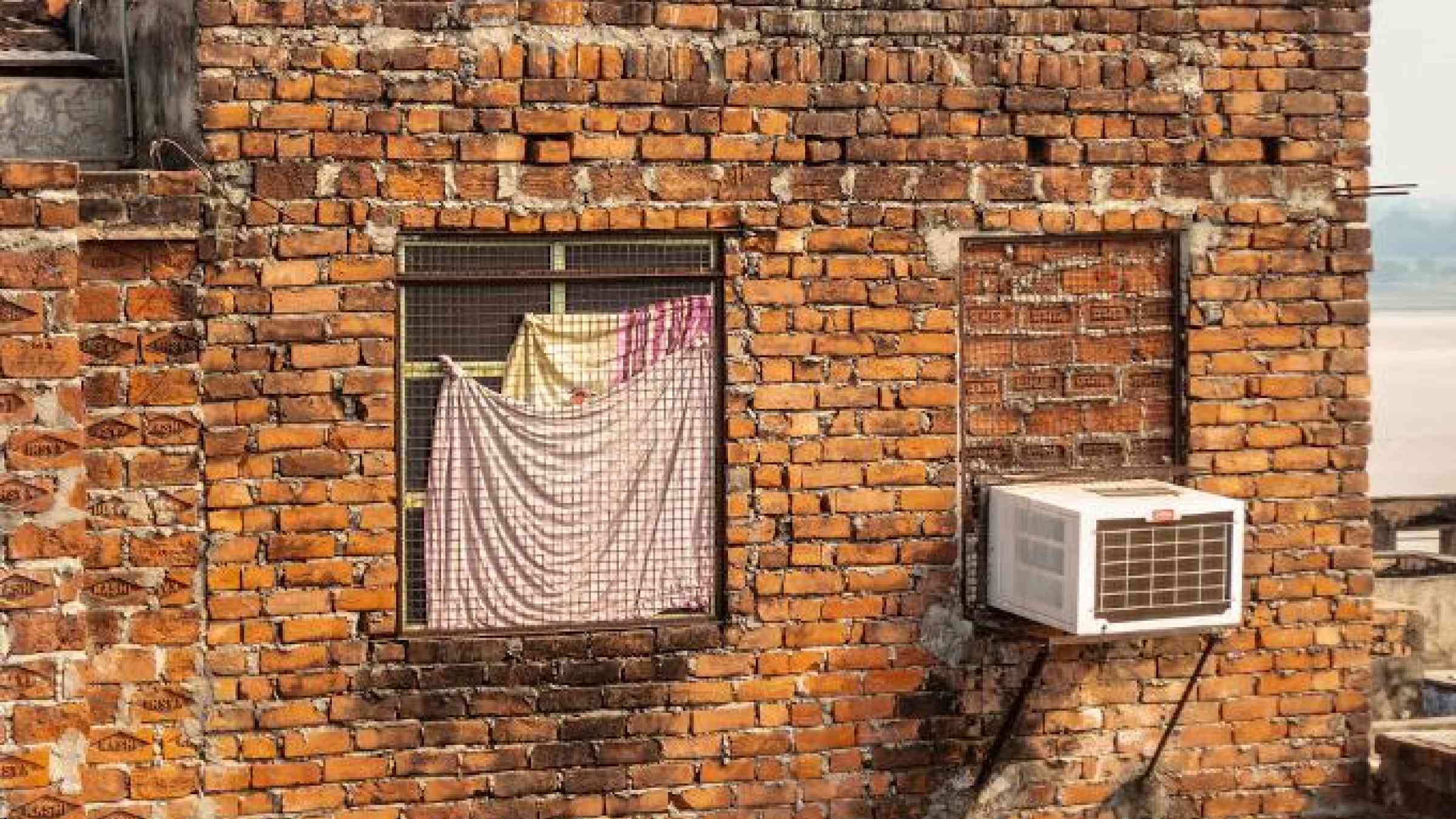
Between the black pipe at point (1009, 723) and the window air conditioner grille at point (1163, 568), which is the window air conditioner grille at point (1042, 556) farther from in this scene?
the black pipe at point (1009, 723)

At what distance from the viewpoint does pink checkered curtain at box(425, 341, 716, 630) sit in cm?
802

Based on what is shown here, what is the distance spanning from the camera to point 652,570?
8273 mm

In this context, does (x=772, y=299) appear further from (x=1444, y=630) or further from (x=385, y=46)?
(x=1444, y=630)

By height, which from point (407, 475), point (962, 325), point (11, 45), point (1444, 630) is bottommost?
point (1444, 630)

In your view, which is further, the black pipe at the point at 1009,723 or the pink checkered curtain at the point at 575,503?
the black pipe at the point at 1009,723

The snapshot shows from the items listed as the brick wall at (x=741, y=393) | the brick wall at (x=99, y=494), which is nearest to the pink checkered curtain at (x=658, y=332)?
the brick wall at (x=741, y=393)

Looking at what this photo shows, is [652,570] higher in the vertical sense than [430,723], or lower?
higher

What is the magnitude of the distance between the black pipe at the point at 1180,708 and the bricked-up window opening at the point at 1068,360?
73 centimetres

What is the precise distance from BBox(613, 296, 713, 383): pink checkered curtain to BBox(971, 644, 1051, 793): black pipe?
190 centimetres

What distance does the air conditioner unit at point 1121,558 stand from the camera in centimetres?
791

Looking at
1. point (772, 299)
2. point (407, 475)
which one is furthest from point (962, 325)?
point (407, 475)

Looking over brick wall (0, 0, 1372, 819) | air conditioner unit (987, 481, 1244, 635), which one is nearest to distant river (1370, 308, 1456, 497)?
brick wall (0, 0, 1372, 819)

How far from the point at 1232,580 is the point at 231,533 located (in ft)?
12.5

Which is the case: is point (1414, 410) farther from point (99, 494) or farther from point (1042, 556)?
point (99, 494)
